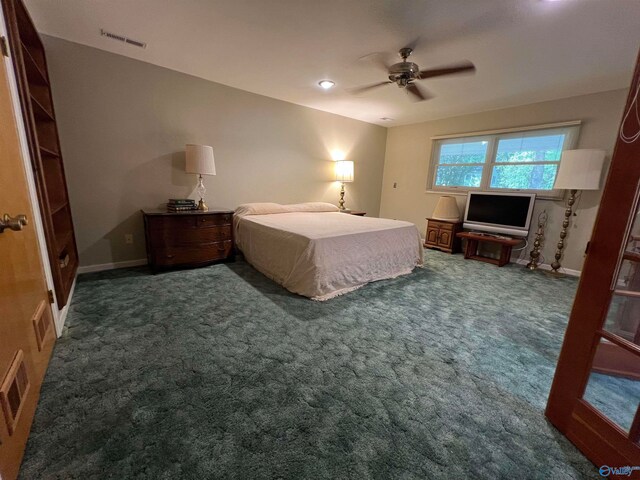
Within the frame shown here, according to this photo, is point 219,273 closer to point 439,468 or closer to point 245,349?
point 245,349

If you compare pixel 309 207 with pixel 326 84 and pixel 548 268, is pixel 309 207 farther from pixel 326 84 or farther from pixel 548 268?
pixel 548 268

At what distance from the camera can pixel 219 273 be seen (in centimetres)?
315

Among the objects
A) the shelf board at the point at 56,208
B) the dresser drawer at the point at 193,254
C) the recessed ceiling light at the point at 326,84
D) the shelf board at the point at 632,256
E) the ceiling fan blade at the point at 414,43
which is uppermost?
the ceiling fan blade at the point at 414,43

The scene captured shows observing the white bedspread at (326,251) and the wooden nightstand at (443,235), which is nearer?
the white bedspread at (326,251)

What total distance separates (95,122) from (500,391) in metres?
4.32

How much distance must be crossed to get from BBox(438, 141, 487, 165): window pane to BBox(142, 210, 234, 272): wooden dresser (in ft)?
13.2

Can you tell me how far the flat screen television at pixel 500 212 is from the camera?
12.7 feet

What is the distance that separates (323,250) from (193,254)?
5.73 feet

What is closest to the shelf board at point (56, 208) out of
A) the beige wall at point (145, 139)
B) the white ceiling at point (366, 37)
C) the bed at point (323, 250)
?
the beige wall at point (145, 139)

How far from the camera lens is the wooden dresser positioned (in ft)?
9.67

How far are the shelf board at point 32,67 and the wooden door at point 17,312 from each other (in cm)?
86

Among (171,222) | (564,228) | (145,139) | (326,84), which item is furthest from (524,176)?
(145,139)

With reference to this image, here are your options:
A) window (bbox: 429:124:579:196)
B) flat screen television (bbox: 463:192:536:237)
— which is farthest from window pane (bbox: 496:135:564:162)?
flat screen television (bbox: 463:192:536:237)
